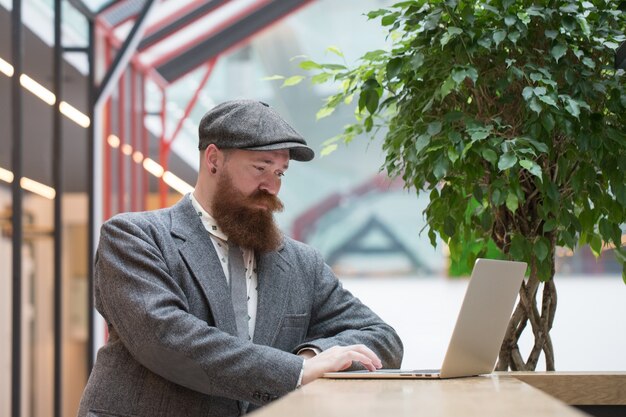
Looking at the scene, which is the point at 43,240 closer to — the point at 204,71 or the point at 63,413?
the point at 63,413

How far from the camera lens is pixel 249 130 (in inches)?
99.5

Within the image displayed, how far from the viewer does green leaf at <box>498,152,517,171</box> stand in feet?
9.13

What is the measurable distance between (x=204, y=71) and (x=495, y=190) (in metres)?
5.85

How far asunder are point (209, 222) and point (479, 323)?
732 millimetres

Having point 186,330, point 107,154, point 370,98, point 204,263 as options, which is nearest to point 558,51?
point 370,98

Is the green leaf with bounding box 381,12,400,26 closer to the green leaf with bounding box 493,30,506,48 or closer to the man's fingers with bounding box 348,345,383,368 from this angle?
the green leaf with bounding box 493,30,506,48

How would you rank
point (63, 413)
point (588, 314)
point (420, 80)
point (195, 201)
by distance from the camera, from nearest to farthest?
point (195, 201)
point (420, 80)
point (63, 413)
point (588, 314)

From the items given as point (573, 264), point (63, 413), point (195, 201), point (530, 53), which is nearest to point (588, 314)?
point (573, 264)

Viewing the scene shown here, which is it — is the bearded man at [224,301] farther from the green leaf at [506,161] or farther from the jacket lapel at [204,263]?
the green leaf at [506,161]

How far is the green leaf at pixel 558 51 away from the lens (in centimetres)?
293

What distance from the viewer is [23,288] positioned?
16.7 ft

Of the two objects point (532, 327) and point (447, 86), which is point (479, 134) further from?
point (532, 327)

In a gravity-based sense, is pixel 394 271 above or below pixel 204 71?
below

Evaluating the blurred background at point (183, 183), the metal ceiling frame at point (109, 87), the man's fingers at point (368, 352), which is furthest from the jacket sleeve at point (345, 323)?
the metal ceiling frame at point (109, 87)
